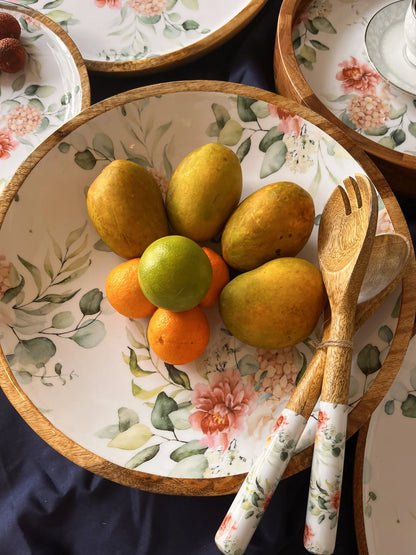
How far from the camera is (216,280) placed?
44cm

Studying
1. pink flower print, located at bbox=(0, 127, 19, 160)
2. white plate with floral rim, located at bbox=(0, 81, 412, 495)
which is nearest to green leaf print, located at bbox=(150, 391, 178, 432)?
white plate with floral rim, located at bbox=(0, 81, 412, 495)

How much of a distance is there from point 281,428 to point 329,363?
2.3 inches

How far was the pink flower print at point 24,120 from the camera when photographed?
59 cm

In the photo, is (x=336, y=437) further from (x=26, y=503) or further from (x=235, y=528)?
(x=26, y=503)

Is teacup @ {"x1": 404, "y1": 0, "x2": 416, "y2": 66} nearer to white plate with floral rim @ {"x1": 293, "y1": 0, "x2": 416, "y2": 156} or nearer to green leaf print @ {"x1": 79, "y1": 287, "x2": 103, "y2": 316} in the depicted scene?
white plate with floral rim @ {"x1": 293, "y1": 0, "x2": 416, "y2": 156}

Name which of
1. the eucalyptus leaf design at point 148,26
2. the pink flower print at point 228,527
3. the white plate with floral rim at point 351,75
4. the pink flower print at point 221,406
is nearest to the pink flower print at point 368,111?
the white plate with floral rim at point 351,75

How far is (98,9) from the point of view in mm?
647

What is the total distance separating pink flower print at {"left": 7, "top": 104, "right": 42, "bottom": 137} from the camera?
1.94 ft

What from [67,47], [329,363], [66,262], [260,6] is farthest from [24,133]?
[329,363]

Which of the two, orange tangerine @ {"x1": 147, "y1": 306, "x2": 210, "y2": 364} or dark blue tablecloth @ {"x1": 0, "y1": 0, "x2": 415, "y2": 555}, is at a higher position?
orange tangerine @ {"x1": 147, "y1": 306, "x2": 210, "y2": 364}

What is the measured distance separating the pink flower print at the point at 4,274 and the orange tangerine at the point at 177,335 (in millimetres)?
132

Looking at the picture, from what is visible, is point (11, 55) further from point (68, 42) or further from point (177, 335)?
point (177, 335)

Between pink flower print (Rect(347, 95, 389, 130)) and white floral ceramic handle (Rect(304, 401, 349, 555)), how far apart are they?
0.35 m

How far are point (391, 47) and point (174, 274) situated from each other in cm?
42
